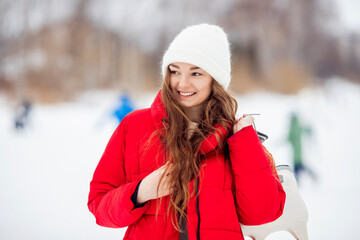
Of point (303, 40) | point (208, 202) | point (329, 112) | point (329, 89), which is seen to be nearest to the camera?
point (208, 202)

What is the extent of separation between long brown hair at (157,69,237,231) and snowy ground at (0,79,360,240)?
5.42 ft

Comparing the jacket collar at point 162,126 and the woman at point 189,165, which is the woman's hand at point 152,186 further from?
the jacket collar at point 162,126

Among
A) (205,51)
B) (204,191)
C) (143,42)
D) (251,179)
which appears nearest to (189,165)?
(204,191)

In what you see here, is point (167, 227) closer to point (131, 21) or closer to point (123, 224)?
point (123, 224)

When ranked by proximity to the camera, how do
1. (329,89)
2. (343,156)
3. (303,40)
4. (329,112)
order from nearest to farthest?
1. (343,156)
2. (329,112)
3. (329,89)
4. (303,40)

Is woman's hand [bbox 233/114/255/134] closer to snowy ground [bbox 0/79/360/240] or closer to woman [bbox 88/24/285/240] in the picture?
→ woman [bbox 88/24/285/240]

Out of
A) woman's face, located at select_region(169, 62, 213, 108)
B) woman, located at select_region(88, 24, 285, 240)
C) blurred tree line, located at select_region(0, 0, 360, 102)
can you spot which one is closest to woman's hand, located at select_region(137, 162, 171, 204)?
woman, located at select_region(88, 24, 285, 240)

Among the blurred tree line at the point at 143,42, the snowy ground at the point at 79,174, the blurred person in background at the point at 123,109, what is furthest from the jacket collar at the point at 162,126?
the blurred tree line at the point at 143,42

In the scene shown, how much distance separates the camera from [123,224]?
876 mm

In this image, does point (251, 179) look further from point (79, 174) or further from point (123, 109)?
point (79, 174)

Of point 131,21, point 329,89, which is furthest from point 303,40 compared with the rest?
point 131,21

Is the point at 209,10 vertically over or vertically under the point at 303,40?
over

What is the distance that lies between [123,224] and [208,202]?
0.89 feet

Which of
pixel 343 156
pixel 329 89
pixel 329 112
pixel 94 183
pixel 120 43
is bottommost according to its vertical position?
pixel 343 156
